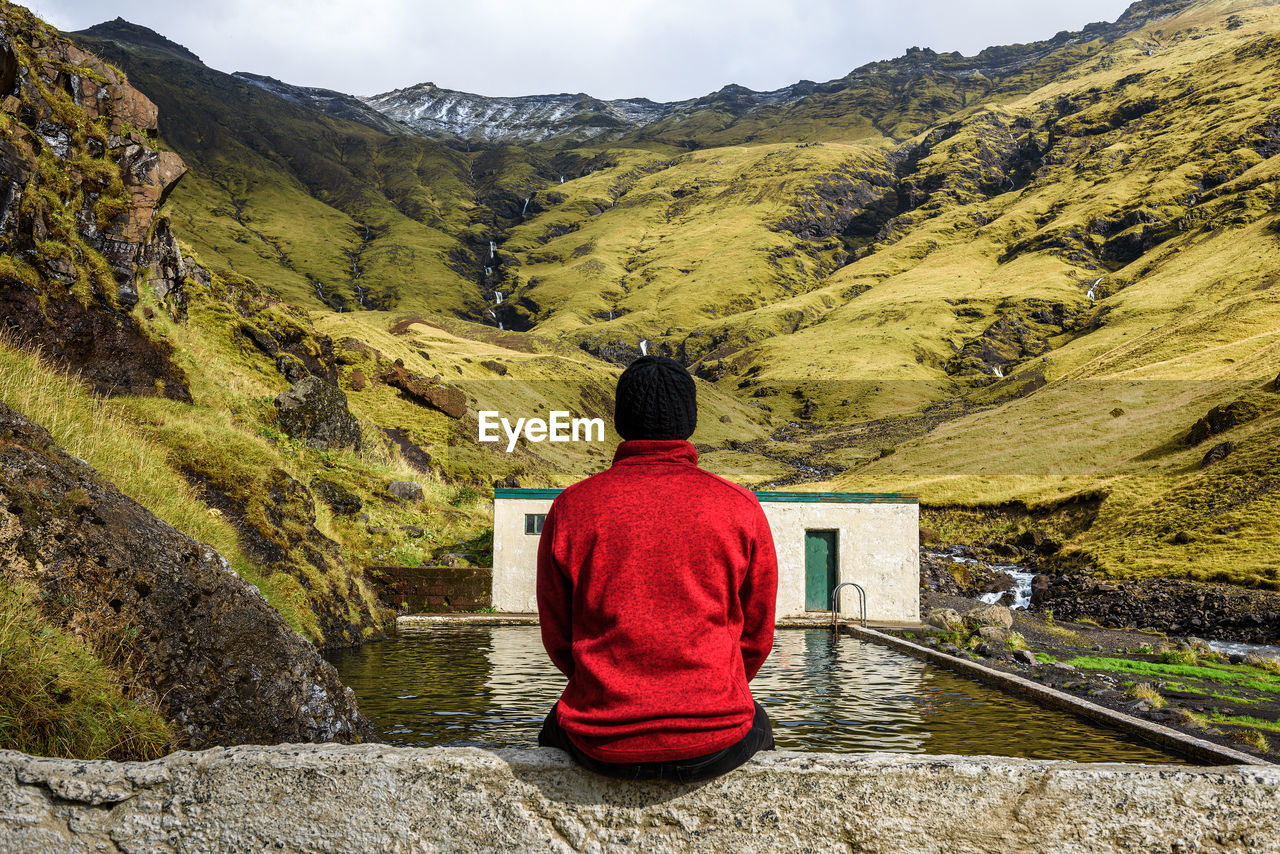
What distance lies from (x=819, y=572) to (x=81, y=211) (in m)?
23.0

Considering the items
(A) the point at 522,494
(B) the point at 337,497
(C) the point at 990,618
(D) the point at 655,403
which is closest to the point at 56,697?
(D) the point at 655,403

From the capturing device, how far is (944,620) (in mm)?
26109

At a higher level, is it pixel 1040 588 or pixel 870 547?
pixel 870 547

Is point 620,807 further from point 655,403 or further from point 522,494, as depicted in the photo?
point 522,494

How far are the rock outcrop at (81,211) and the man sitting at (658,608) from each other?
47.6 feet

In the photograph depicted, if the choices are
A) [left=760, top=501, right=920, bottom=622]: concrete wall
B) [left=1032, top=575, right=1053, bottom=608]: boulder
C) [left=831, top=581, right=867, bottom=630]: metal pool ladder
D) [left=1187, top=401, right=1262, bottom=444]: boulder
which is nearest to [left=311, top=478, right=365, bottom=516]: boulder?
[left=760, top=501, right=920, bottom=622]: concrete wall

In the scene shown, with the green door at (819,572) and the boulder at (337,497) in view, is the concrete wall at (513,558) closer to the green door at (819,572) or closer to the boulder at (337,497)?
the boulder at (337,497)

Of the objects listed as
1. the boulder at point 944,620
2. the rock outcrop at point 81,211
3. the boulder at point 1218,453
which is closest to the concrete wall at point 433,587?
the rock outcrop at point 81,211

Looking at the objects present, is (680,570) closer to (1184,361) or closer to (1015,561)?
(1015,561)

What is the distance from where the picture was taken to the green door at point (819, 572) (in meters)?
27.6

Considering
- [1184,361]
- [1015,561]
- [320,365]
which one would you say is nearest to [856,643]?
[320,365]

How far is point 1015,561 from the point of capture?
2061 inches

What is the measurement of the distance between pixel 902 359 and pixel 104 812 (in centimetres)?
19325

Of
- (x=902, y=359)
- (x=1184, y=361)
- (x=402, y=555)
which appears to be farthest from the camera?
(x=902, y=359)
